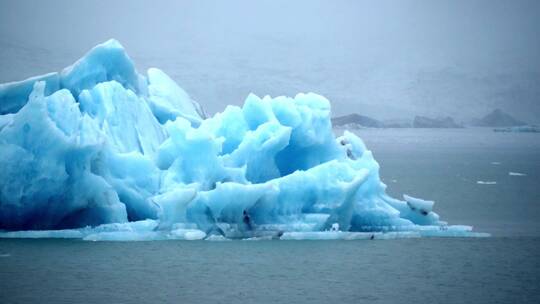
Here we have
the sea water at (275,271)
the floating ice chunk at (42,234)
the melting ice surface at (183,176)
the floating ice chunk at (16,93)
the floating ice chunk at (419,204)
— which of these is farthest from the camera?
the floating ice chunk at (16,93)

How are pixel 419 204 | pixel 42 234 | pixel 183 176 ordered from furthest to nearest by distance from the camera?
1. pixel 419 204
2. pixel 183 176
3. pixel 42 234

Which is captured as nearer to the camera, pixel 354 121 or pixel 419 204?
pixel 419 204

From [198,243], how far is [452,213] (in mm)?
8566

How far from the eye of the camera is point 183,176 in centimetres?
1942

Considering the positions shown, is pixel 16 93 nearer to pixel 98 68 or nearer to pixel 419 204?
pixel 98 68

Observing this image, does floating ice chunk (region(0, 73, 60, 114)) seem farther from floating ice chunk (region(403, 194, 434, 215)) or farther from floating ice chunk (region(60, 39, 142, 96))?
floating ice chunk (region(403, 194, 434, 215))

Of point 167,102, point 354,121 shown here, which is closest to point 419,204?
point 167,102

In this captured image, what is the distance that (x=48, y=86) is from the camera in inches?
835

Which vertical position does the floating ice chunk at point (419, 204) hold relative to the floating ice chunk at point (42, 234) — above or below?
above

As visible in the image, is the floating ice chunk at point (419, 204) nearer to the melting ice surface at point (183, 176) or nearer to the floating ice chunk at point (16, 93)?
the melting ice surface at point (183, 176)

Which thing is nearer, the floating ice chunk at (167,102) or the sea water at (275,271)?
the sea water at (275,271)

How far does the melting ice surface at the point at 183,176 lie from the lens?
60.1ft

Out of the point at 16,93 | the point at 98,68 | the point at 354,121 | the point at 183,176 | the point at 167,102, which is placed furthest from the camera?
the point at 354,121

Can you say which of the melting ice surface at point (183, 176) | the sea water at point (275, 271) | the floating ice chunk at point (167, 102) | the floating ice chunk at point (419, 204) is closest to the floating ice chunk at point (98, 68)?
the melting ice surface at point (183, 176)
